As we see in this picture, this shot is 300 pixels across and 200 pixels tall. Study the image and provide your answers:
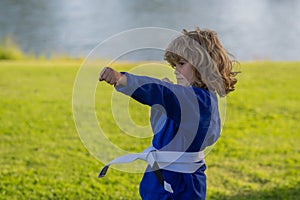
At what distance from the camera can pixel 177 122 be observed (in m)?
1.93

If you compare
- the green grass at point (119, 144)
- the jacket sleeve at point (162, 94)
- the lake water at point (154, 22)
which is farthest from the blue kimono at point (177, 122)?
the lake water at point (154, 22)

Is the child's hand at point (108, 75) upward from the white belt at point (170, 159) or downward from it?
upward

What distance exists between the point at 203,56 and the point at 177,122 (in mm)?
278

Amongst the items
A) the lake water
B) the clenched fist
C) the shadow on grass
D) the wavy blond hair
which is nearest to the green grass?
the shadow on grass

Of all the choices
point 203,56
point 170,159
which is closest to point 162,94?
point 203,56

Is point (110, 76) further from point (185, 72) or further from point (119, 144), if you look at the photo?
point (119, 144)

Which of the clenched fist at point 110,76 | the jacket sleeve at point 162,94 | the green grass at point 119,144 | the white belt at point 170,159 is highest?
the clenched fist at point 110,76

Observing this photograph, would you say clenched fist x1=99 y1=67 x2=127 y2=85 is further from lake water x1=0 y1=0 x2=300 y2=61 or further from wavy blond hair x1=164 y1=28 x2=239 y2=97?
lake water x1=0 y1=0 x2=300 y2=61

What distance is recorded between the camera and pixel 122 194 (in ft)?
12.9

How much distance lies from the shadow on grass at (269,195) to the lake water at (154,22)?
628 centimetres

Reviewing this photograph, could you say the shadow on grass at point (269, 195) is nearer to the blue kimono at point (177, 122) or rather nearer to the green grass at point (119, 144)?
the green grass at point (119, 144)

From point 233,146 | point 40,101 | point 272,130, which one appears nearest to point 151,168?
point 233,146

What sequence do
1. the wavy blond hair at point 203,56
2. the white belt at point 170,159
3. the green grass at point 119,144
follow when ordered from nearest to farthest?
1. the wavy blond hair at point 203,56
2. the white belt at point 170,159
3. the green grass at point 119,144

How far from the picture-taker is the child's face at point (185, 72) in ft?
6.63
